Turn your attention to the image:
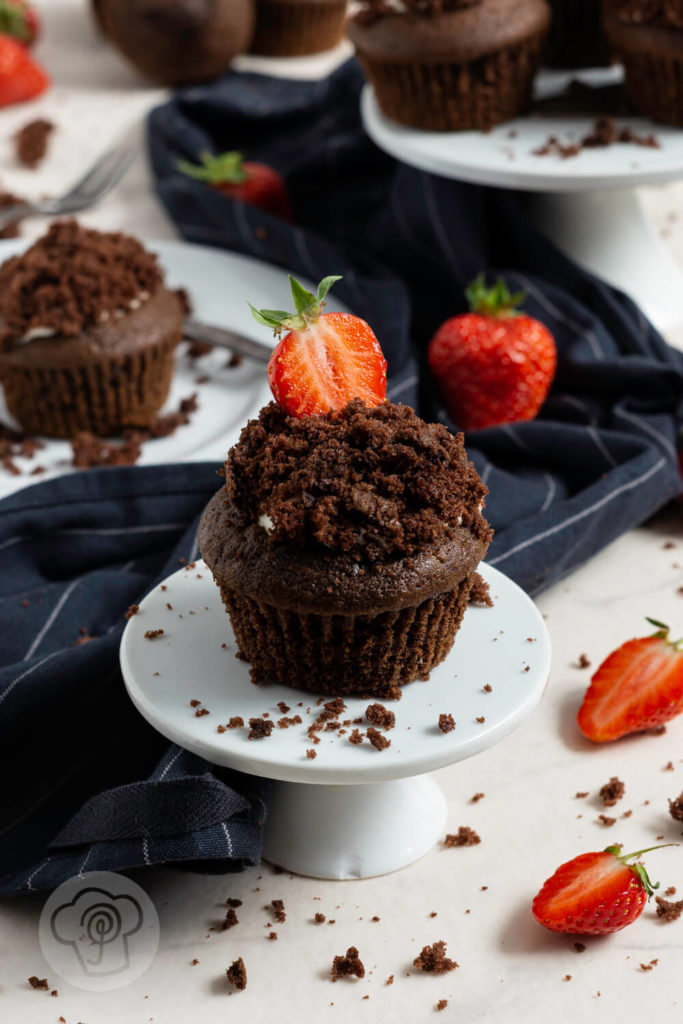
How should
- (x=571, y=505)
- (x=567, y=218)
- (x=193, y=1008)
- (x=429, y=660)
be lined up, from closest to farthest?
1. (x=193, y=1008)
2. (x=429, y=660)
3. (x=571, y=505)
4. (x=567, y=218)

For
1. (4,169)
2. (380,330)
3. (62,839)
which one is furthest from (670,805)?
(4,169)

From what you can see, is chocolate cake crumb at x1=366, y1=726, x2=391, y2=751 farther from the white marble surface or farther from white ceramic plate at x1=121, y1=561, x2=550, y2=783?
the white marble surface

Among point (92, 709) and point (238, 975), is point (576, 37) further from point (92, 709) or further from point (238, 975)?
point (238, 975)

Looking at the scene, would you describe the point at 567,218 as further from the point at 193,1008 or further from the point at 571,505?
the point at 193,1008

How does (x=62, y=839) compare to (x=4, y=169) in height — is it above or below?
above

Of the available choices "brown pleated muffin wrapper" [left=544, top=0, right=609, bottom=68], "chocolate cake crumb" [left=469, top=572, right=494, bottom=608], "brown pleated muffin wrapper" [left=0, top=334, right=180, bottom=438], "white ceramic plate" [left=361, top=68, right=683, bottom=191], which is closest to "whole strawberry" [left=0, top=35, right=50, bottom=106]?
"white ceramic plate" [left=361, top=68, right=683, bottom=191]
